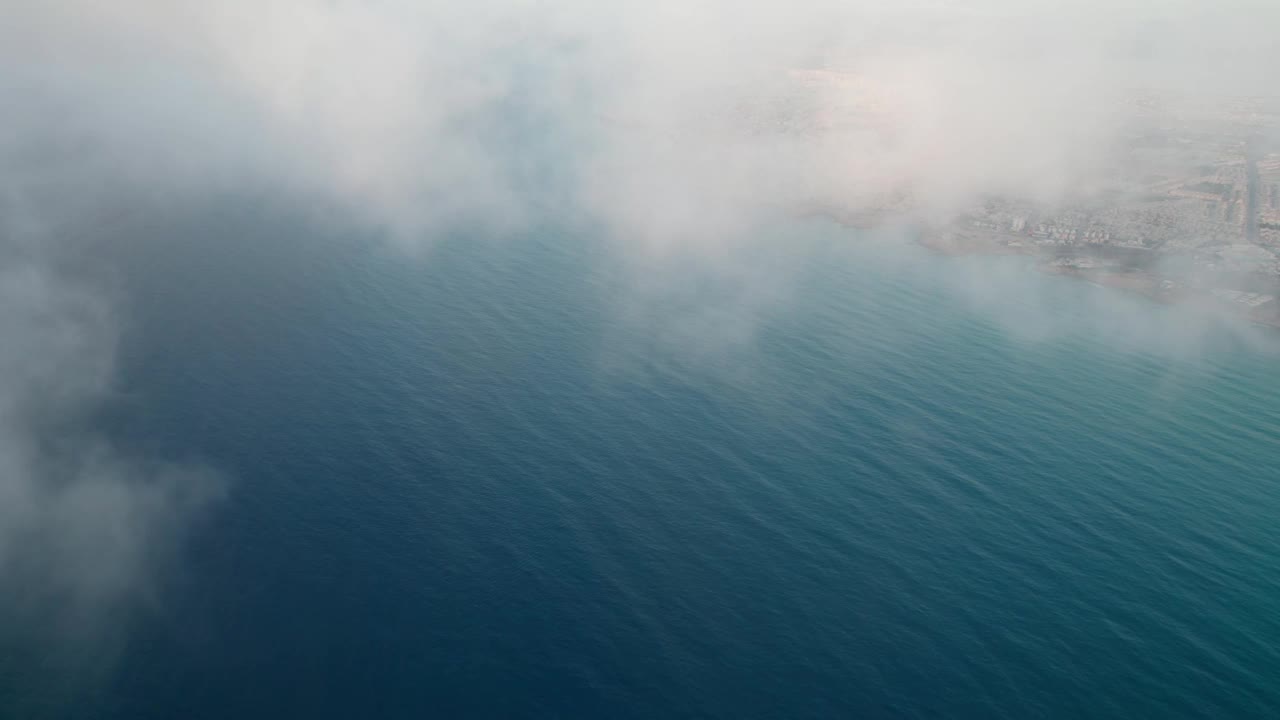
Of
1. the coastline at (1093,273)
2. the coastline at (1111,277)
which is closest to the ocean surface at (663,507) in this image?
the coastline at (1111,277)

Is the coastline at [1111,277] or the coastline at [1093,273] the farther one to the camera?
the coastline at [1093,273]

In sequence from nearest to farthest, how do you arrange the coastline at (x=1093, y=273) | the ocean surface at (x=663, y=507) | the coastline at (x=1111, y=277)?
the ocean surface at (x=663, y=507)
the coastline at (x=1111, y=277)
the coastline at (x=1093, y=273)

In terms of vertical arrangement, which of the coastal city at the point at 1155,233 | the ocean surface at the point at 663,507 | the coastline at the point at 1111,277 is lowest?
the ocean surface at the point at 663,507

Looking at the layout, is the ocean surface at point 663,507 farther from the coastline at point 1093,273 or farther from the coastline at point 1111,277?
the coastline at point 1093,273

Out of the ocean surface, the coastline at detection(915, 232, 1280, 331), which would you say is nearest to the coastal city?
the coastline at detection(915, 232, 1280, 331)

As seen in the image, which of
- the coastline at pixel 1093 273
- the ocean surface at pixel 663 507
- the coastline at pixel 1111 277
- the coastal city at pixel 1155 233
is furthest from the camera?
the coastal city at pixel 1155 233

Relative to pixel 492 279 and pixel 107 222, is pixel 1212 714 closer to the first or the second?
pixel 492 279

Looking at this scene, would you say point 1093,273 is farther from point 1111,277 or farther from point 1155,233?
point 1155,233

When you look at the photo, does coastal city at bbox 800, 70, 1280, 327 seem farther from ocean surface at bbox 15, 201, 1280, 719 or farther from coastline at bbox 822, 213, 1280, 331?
ocean surface at bbox 15, 201, 1280, 719
